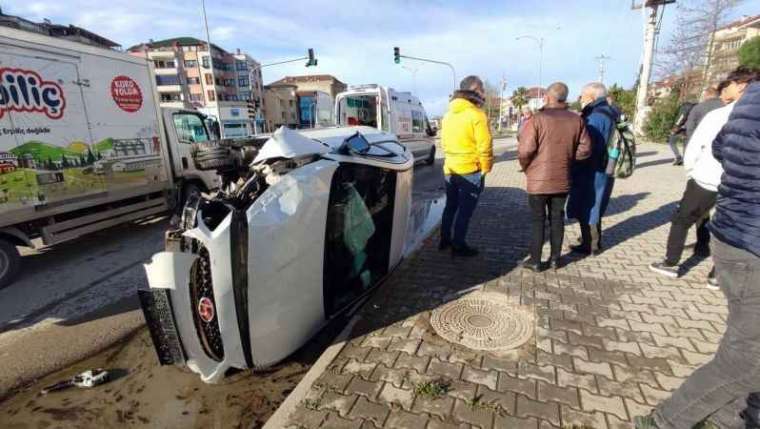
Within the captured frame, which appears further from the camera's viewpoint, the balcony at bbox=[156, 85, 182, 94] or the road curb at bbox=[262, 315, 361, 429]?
the balcony at bbox=[156, 85, 182, 94]

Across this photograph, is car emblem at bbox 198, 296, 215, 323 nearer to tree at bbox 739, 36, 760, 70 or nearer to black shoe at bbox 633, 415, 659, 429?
black shoe at bbox 633, 415, 659, 429

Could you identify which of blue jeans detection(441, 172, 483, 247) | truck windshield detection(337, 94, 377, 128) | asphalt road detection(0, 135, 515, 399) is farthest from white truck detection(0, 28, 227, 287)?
truck windshield detection(337, 94, 377, 128)

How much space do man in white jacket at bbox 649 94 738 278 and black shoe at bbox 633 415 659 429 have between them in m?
2.06

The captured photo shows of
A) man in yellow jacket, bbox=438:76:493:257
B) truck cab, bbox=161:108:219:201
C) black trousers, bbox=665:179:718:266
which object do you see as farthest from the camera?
truck cab, bbox=161:108:219:201

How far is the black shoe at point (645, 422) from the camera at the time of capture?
1934 mm

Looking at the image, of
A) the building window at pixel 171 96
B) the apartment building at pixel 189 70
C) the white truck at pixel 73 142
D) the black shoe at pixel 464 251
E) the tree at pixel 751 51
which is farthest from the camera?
the building window at pixel 171 96

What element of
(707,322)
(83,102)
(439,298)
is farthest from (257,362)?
(83,102)

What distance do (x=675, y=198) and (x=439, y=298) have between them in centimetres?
665

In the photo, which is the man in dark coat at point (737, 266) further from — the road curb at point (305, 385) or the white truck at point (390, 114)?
the white truck at point (390, 114)

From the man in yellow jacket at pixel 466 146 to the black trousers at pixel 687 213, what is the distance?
1884 millimetres

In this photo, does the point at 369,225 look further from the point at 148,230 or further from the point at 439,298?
the point at 148,230

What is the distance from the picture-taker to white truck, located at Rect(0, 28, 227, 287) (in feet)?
15.7

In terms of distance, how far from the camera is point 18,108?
482 centimetres

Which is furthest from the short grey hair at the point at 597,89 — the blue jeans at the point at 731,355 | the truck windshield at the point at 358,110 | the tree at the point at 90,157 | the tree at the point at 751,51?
the tree at the point at 751,51
